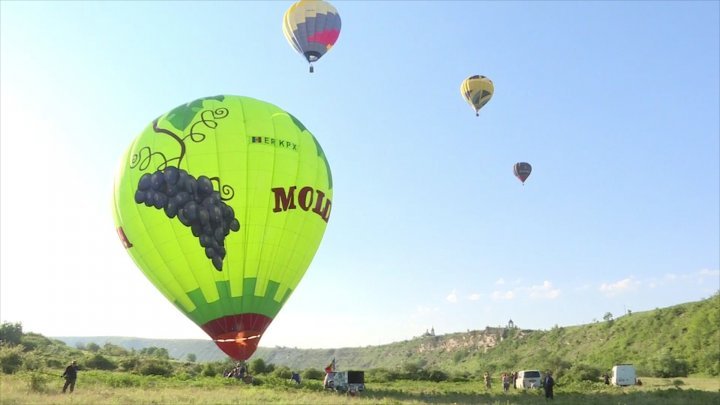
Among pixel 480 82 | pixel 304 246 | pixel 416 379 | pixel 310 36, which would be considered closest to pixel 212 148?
pixel 304 246

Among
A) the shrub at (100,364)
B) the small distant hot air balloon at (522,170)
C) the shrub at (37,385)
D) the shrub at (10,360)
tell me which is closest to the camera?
the shrub at (37,385)

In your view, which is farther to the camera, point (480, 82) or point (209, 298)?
point (480, 82)

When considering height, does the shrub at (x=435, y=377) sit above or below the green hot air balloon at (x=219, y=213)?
below

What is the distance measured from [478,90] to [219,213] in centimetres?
3098

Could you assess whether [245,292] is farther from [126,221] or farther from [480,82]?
[480,82]

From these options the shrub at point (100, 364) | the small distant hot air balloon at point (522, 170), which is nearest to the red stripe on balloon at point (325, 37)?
the small distant hot air balloon at point (522, 170)

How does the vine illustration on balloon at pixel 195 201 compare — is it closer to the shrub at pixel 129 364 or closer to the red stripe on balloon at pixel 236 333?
the red stripe on balloon at pixel 236 333

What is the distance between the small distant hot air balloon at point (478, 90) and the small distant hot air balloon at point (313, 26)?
635 inches

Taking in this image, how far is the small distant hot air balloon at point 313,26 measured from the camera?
38406 millimetres

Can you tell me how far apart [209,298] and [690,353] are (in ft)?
211

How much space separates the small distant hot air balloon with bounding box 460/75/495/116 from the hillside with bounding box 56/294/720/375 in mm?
28907

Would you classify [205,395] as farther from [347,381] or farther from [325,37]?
[325,37]

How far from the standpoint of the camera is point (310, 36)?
3847cm

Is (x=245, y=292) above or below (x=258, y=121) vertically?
below
